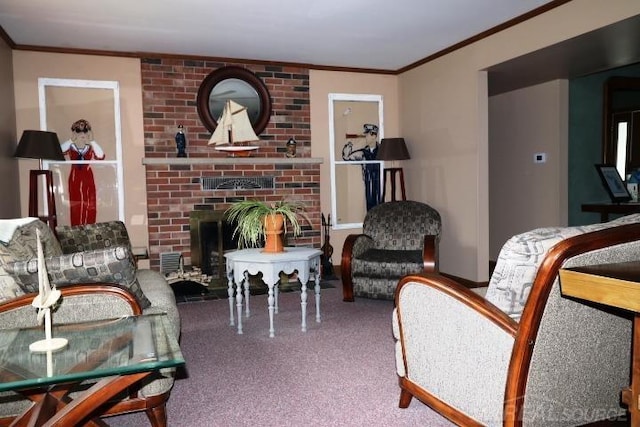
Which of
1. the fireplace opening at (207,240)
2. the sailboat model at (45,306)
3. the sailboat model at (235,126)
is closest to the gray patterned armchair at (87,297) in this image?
the sailboat model at (45,306)

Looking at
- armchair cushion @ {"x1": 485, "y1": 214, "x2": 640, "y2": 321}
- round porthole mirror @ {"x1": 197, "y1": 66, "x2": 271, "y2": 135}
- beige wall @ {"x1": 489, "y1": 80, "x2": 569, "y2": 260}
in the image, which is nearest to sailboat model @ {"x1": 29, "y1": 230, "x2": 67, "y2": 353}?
armchair cushion @ {"x1": 485, "y1": 214, "x2": 640, "y2": 321}

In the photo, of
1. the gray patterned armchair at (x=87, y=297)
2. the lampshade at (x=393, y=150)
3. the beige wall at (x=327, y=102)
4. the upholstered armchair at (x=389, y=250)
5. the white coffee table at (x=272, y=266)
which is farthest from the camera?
the beige wall at (x=327, y=102)

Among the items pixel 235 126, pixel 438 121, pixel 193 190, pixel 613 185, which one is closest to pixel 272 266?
pixel 235 126

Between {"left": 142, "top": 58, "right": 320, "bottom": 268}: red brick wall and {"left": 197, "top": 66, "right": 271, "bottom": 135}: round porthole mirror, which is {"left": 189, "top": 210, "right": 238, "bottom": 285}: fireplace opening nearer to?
{"left": 142, "top": 58, "right": 320, "bottom": 268}: red brick wall

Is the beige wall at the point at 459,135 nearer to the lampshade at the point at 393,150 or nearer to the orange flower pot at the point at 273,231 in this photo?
the lampshade at the point at 393,150

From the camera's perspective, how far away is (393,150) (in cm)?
554

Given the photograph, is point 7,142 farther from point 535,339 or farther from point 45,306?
point 535,339

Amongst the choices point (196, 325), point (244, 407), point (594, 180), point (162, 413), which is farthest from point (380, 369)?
point (594, 180)

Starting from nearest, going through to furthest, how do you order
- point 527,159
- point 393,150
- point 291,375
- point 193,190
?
point 291,375
point 193,190
point 393,150
point 527,159

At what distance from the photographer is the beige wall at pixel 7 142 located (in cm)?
416

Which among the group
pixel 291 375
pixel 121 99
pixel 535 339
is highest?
pixel 121 99

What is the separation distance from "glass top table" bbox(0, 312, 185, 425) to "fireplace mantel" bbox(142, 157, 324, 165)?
11.2 ft

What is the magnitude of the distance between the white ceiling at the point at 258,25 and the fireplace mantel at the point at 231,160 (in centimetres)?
110

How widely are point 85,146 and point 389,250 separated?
3244 mm
